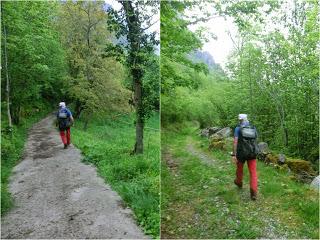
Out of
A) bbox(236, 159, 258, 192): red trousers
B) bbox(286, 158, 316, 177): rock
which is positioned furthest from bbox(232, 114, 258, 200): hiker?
bbox(286, 158, 316, 177): rock

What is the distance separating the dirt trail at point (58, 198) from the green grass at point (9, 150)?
52 millimetres

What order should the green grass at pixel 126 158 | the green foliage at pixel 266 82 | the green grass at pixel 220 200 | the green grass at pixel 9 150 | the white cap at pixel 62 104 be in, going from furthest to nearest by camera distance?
the green foliage at pixel 266 82, the green grass at pixel 220 200, the green grass at pixel 126 158, the white cap at pixel 62 104, the green grass at pixel 9 150

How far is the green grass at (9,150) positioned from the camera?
3734 millimetres

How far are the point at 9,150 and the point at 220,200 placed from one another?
228cm

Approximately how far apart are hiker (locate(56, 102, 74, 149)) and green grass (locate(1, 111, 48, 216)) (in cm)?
23

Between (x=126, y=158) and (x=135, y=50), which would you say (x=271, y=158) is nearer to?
(x=126, y=158)

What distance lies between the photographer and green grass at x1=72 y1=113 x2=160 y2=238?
4.18 m

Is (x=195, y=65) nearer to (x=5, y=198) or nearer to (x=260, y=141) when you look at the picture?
(x=260, y=141)

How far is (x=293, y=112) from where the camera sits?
15.7ft

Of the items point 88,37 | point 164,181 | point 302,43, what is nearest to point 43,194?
point 164,181

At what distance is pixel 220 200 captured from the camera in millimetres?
4480

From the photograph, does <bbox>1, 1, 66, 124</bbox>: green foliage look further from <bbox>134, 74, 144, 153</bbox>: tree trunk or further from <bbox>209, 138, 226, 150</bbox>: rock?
<bbox>209, 138, 226, 150</bbox>: rock

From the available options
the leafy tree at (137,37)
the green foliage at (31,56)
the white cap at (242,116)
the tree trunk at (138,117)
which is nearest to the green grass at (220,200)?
the tree trunk at (138,117)

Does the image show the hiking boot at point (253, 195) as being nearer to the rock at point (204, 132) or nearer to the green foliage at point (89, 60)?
the rock at point (204, 132)
